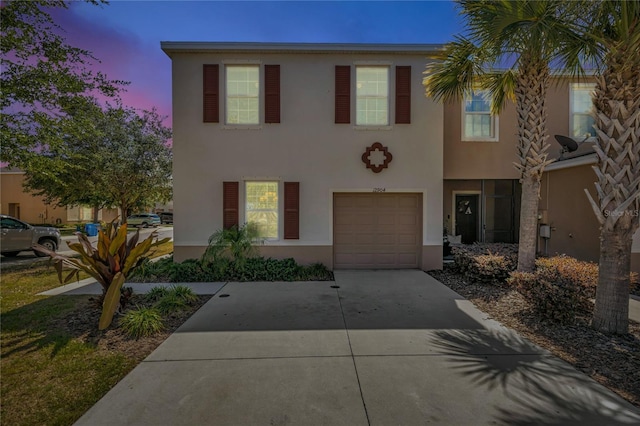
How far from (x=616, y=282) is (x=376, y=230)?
5196 mm

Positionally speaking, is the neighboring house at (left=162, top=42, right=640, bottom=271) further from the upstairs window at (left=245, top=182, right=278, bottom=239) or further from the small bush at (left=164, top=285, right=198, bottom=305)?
the small bush at (left=164, top=285, right=198, bottom=305)

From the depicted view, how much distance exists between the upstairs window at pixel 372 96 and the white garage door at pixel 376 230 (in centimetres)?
208

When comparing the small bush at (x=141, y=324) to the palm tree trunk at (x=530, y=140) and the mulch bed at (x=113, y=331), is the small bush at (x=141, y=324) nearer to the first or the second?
the mulch bed at (x=113, y=331)

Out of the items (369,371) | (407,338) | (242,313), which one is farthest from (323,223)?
(369,371)

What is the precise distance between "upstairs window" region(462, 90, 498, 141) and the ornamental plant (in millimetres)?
9283

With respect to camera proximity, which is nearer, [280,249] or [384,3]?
[384,3]

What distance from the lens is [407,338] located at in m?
4.23

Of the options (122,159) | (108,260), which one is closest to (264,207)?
(108,260)

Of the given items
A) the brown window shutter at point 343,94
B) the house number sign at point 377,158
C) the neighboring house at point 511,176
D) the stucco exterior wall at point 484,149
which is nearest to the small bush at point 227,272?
the house number sign at point 377,158

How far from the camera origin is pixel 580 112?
9.51m

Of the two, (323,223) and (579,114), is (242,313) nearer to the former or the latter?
(323,223)

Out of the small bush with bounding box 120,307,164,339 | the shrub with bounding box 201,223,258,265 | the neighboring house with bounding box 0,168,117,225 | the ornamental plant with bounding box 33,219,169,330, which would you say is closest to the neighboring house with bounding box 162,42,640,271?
the shrub with bounding box 201,223,258,265

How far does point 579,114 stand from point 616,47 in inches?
270

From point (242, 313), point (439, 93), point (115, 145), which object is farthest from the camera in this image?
point (115, 145)
